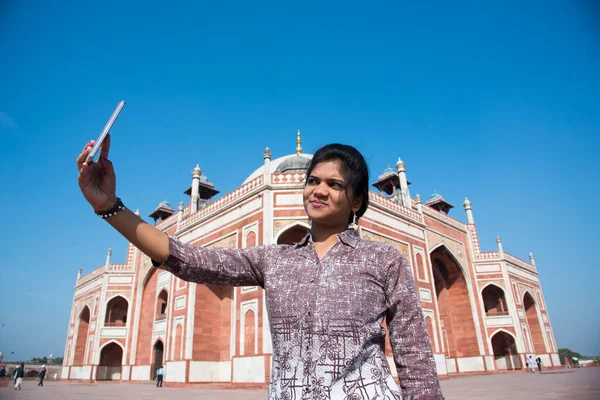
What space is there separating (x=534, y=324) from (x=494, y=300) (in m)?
3.33

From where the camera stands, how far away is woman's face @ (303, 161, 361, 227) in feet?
4.63

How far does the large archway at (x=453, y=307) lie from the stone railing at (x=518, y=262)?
376cm

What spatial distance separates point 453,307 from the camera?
65.6 feet

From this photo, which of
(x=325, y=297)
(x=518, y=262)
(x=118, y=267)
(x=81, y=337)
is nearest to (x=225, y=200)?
(x=118, y=267)

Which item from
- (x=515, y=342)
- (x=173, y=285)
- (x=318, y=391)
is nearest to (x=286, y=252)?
(x=318, y=391)

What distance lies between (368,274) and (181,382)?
14.1 meters

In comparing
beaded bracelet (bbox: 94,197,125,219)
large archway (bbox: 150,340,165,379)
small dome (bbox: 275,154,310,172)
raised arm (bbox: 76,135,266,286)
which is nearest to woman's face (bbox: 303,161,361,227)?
raised arm (bbox: 76,135,266,286)

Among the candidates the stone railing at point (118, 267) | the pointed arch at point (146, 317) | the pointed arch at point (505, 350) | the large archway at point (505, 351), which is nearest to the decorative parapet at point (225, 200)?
the pointed arch at point (146, 317)

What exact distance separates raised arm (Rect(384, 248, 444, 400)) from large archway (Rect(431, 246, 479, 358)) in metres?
19.0

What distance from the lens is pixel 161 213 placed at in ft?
80.3

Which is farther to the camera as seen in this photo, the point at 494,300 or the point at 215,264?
the point at 494,300

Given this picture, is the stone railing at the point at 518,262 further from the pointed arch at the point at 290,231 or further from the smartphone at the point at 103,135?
the smartphone at the point at 103,135

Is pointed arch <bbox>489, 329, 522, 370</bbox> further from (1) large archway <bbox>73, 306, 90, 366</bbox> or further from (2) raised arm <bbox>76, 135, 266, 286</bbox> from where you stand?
(1) large archway <bbox>73, 306, 90, 366</bbox>

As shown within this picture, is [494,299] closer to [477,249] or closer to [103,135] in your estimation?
[477,249]
